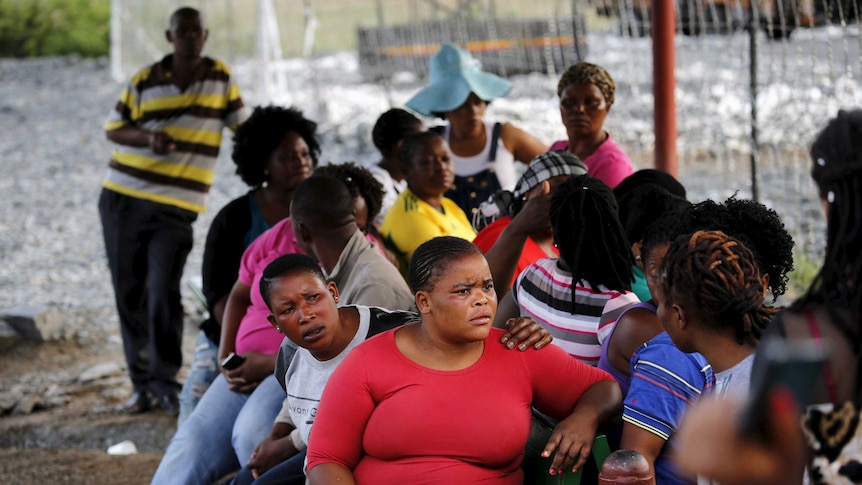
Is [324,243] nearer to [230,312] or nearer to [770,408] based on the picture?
[230,312]

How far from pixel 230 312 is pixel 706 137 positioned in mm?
7991

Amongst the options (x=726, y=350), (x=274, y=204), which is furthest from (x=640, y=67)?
(x=726, y=350)

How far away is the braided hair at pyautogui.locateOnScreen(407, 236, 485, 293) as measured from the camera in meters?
2.86

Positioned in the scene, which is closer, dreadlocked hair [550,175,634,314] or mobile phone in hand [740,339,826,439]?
mobile phone in hand [740,339,826,439]

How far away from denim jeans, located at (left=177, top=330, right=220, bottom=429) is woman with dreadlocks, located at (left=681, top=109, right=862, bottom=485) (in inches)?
121

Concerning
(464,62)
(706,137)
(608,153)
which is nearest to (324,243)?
(608,153)

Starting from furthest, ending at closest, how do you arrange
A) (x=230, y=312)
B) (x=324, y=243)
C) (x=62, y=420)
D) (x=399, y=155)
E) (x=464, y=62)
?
(x=62, y=420) < (x=464, y=62) < (x=399, y=155) < (x=230, y=312) < (x=324, y=243)

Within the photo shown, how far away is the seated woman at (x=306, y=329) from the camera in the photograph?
325 centimetres

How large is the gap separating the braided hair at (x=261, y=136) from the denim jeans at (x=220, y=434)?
1.15 metres

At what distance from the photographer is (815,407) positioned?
188 cm

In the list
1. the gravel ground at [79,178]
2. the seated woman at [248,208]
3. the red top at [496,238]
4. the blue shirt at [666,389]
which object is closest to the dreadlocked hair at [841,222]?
the blue shirt at [666,389]

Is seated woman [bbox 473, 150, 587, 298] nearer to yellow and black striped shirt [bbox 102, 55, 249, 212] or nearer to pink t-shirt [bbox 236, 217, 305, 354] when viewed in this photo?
pink t-shirt [bbox 236, 217, 305, 354]

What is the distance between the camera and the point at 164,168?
581cm

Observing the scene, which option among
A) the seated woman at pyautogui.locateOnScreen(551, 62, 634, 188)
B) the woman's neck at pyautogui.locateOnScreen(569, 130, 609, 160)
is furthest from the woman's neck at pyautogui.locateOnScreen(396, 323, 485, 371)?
the woman's neck at pyautogui.locateOnScreen(569, 130, 609, 160)
